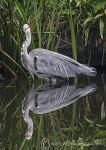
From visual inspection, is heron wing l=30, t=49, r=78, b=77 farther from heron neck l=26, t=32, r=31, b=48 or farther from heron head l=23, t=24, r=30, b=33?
heron head l=23, t=24, r=30, b=33

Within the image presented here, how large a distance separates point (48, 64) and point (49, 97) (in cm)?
115

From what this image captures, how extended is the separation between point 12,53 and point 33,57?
14.4 inches

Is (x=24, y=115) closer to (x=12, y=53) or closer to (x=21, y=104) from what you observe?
(x=21, y=104)

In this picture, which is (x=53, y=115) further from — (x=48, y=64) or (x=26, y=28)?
(x=48, y=64)

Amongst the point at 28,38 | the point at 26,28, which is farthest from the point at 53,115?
the point at 28,38

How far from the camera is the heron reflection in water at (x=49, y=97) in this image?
506cm

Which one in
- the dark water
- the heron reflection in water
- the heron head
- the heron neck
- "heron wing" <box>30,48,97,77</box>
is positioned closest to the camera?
the dark water

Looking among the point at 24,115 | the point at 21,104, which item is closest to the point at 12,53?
the point at 21,104

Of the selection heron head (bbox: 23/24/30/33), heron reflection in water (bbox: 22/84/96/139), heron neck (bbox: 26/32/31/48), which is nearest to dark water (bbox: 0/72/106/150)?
heron reflection in water (bbox: 22/84/96/139)

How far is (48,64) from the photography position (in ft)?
22.4

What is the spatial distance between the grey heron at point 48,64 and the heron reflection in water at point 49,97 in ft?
0.61

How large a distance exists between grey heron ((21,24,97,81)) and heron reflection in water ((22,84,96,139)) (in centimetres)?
19

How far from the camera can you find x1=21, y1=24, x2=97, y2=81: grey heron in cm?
668

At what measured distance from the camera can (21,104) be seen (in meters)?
5.39
